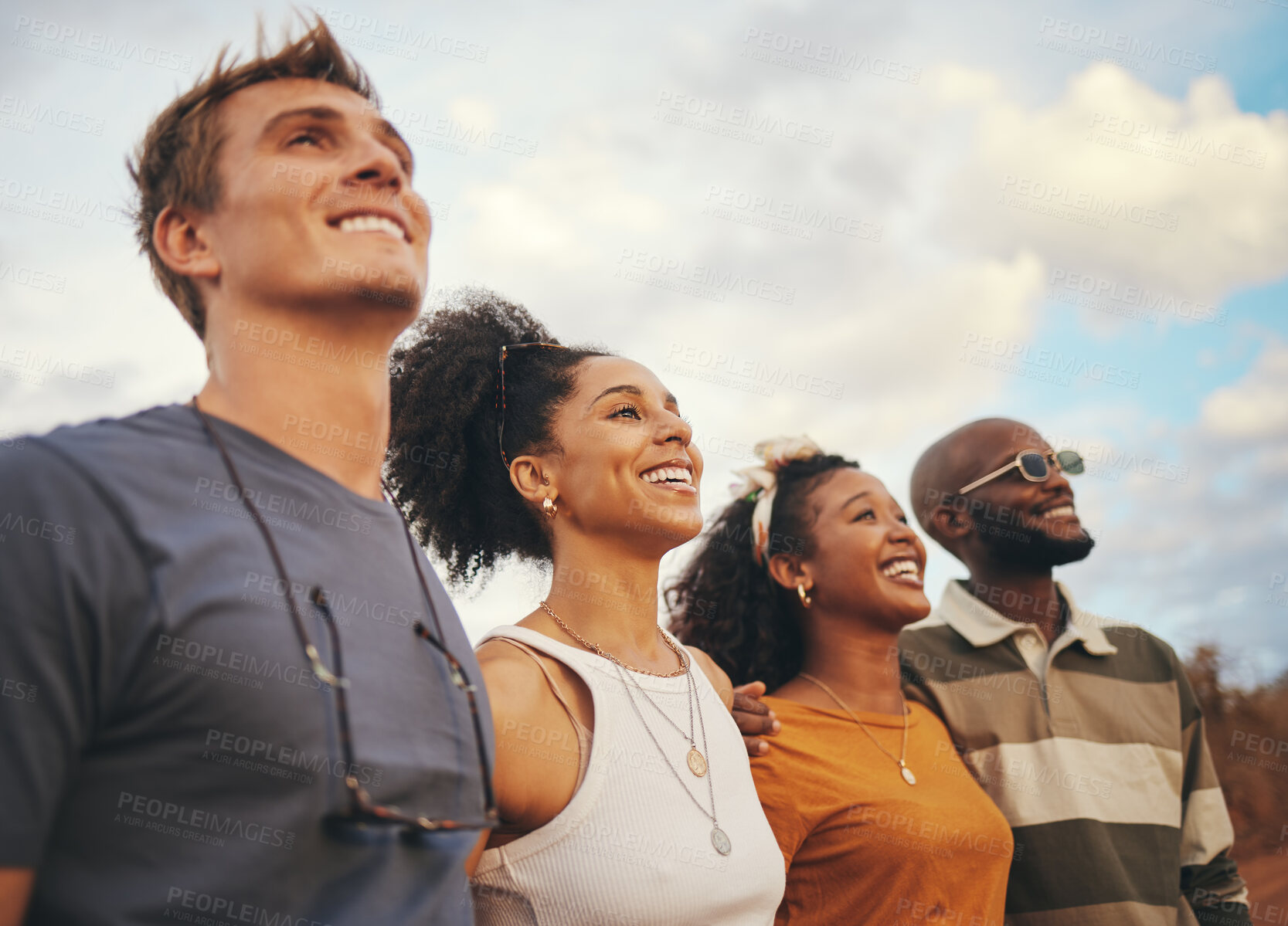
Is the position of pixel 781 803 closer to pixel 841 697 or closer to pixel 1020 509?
pixel 841 697

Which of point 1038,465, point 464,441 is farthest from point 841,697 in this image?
point 464,441

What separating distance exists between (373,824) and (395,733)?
7.8 inches

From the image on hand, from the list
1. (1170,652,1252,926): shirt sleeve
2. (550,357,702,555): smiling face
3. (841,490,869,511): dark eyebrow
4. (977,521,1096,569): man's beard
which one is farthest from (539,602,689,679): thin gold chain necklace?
(1170,652,1252,926): shirt sleeve

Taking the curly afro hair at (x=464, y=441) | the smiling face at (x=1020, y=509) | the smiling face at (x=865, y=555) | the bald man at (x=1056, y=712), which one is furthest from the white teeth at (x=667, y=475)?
the smiling face at (x=1020, y=509)

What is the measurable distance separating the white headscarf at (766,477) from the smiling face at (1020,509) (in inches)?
33.7

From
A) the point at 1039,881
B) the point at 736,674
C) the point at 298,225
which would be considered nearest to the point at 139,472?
the point at 298,225

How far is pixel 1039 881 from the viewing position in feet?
13.3

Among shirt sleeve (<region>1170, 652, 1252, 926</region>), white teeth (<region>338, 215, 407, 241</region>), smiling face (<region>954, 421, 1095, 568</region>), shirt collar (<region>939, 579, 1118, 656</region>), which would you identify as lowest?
shirt sleeve (<region>1170, 652, 1252, 926</region>)

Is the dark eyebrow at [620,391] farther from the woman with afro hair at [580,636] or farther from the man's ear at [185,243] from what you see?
the man's ear at [185,243]

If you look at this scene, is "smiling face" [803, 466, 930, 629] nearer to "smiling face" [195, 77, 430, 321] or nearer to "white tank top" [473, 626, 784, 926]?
"white tank top" [473, 626, 784, 926]

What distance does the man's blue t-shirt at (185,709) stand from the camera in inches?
63.0

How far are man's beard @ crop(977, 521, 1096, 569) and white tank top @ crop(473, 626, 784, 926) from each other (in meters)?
2.31

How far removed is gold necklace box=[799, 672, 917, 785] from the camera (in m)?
3.95

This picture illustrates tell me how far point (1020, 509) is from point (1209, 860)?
1722 millimetres
